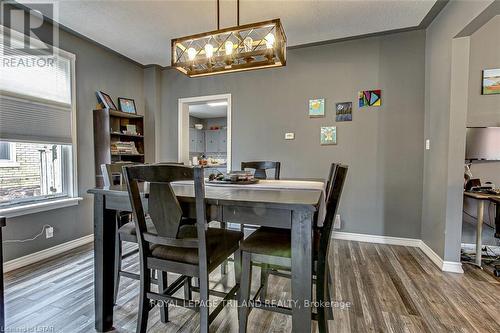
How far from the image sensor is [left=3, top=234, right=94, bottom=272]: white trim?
2381 mm

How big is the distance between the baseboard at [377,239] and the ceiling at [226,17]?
101 inches

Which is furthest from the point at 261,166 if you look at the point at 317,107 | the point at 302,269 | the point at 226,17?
the point at 226,17

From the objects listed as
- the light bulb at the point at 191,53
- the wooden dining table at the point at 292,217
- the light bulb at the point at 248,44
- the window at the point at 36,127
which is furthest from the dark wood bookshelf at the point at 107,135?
the light bulb at the point at 248,44

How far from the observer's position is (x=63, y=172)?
2.95 m

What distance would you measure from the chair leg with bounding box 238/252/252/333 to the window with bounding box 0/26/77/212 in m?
2.57

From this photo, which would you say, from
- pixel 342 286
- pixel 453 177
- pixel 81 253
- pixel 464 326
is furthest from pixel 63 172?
pixel 453 177

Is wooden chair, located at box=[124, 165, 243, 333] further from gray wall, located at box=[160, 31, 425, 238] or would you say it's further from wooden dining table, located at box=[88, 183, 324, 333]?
gray wall, located at box=[160, 31, 425, 238]

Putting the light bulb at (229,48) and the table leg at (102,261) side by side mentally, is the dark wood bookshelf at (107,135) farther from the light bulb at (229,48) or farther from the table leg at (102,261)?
the light bulb at (229,48)

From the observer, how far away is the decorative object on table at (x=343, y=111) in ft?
10.4

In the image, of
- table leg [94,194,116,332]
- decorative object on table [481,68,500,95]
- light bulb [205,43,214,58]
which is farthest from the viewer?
decorative object on table [481,68,500,95]

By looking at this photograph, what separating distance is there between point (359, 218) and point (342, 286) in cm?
132

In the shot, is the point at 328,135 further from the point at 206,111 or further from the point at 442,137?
the point at 206,111

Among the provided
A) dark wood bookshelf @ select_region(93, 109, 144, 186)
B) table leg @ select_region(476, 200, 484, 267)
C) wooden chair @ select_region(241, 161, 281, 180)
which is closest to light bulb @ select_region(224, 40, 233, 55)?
wooden chair @ select_region(241, 161, 281, 180)

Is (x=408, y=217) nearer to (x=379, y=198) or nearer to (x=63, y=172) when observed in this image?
(x=379, y=198)
